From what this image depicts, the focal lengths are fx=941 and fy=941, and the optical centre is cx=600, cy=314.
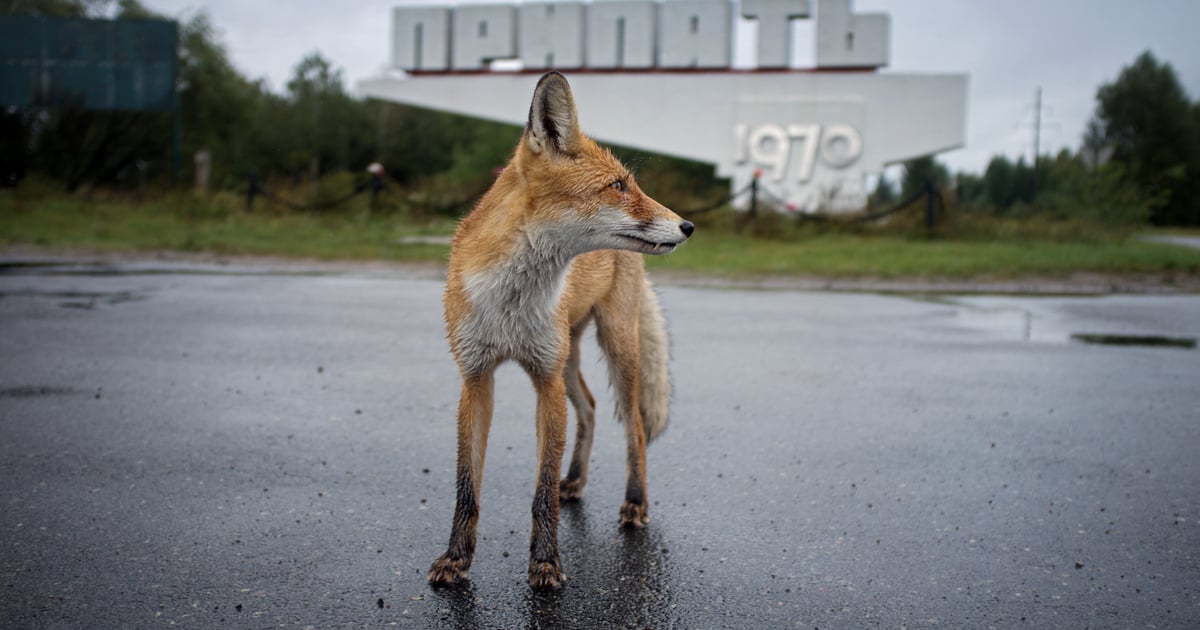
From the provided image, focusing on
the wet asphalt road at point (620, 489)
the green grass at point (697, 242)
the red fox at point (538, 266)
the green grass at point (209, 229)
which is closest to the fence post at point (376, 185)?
the green grass at point (697, 242)

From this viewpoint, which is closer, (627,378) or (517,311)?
(517,311)

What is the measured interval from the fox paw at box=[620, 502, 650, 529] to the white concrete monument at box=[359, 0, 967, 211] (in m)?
24.5

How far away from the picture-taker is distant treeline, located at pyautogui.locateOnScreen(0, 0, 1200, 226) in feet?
111

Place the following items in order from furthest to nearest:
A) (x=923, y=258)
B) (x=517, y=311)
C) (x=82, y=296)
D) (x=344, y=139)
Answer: (x=344, y=139) < (x=923, y=258) < (x=82, y=296) < (x=517, y=311)

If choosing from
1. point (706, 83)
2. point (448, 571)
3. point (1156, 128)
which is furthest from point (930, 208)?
point (1156, 128)

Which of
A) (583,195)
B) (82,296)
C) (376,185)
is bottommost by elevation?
(82,296)

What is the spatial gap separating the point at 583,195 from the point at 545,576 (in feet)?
4.59

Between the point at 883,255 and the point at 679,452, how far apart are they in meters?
13.3

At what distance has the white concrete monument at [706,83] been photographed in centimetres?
2850

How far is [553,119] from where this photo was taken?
3.40 m

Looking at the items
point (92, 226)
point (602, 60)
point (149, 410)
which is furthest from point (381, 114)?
point (149, 410)

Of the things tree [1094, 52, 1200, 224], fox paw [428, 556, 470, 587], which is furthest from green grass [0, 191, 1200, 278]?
tree [1094, 52, 1200, 224]

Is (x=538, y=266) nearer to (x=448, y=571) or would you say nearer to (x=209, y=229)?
(x=448, y=571)

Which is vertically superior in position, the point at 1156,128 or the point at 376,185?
the point at 1156,128
